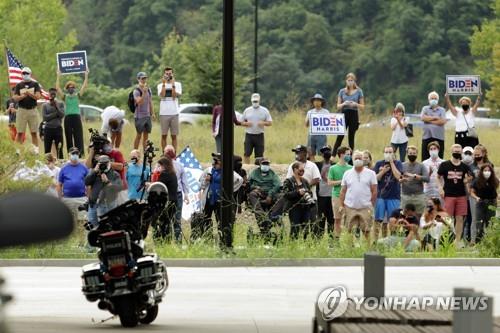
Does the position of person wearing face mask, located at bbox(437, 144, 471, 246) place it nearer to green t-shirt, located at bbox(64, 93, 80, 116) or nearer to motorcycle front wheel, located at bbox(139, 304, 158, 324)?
green t-shirt, located at bbox(64, 93, 80, 116)

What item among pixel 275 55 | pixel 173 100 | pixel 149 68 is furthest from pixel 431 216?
pixel 275 55

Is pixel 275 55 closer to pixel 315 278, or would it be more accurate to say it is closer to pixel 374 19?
pixel 374 19

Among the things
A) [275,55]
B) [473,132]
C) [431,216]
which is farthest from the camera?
[275,55]

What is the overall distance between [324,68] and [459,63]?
7.84m

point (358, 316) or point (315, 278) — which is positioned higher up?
point (358, 316)

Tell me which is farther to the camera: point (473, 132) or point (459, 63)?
point (459, 63)

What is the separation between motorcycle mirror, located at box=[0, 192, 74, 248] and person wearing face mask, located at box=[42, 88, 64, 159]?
23.9m

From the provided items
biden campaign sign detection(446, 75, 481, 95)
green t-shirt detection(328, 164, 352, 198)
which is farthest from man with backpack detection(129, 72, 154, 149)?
green t-shirt detection(328, 164, 352, 198)

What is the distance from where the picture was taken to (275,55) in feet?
267

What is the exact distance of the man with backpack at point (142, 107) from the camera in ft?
90.2

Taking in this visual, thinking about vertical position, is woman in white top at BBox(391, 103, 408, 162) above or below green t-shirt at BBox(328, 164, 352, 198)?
above

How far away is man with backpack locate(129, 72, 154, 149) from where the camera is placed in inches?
1083

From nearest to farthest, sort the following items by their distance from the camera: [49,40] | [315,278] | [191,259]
→ [315,278] → [191,259] → [49,40]

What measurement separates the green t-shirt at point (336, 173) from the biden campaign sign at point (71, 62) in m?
8.46
